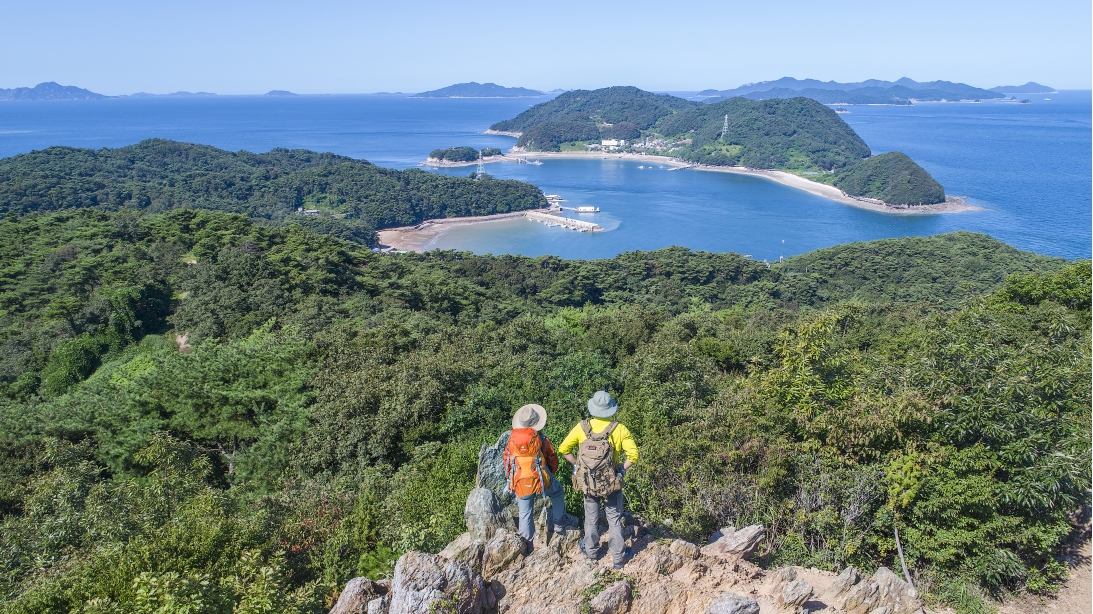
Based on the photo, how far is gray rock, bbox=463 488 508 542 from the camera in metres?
5.32

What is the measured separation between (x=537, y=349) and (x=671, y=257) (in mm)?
32619

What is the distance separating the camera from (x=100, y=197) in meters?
58.7

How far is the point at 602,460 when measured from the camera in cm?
473

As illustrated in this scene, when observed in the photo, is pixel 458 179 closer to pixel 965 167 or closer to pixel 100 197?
pixel 100 197

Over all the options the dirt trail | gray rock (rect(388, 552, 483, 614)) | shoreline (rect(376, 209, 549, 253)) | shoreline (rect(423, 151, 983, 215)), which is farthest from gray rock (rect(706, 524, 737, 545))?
shoreline (rect(423, 151, 983, 215))

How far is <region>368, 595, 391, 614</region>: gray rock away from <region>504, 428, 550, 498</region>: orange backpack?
1.28 meters

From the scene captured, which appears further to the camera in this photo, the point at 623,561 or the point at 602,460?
the point at 623,561

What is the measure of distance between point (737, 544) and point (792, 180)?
97854 millimetres

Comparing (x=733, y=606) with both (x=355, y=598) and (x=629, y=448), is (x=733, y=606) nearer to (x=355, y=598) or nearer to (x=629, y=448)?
(x=629, y=448)

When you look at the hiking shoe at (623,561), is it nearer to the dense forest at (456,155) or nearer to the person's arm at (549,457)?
the person's arm at (549,457)

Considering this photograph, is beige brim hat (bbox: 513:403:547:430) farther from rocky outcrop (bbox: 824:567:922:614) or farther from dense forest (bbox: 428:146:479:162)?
dense forest (bbox: 428:146:479:162)

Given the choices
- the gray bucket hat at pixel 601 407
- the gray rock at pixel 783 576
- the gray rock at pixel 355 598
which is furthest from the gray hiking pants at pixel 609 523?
the gray rock at pixel 355 598

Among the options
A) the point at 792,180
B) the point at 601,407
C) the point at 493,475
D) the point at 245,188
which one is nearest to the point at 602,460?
the point at 601,407

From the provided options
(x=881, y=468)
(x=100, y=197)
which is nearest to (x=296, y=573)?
(x=881, y=468)
